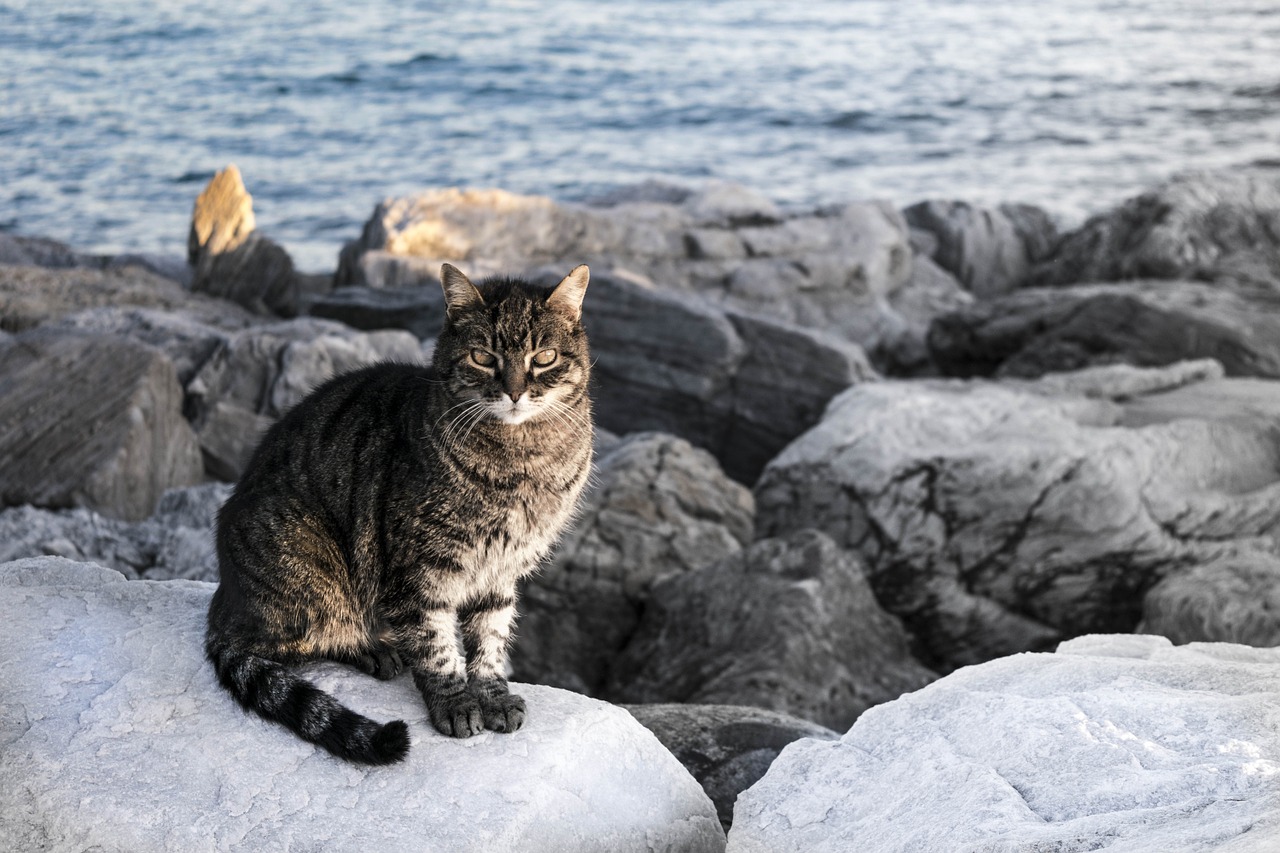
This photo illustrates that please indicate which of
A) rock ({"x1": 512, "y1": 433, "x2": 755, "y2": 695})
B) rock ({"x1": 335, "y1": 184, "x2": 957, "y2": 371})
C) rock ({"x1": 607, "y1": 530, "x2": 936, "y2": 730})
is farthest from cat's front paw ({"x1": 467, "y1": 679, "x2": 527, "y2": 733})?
rock ({"x1": 335, "y1": 184, "x2": 957, "y2": 371})

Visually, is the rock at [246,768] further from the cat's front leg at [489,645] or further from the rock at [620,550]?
the rock at [620,550]

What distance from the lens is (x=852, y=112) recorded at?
23.0 meters

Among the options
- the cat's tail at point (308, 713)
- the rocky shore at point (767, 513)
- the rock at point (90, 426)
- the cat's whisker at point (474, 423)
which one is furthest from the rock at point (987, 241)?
the cat's tail at point (308, 713)

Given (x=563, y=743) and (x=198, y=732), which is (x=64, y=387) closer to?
(x=198, y=732)

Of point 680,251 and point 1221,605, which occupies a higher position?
point 680,251

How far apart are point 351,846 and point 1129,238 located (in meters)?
12.6

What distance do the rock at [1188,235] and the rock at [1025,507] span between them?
4.89 metres

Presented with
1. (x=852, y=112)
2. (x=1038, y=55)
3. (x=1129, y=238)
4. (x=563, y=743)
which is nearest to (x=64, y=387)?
(x=563, y=743)

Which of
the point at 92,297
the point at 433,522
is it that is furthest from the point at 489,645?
the point at 92,297

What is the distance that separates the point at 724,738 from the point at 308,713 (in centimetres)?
205

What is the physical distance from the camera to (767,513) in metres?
9.03

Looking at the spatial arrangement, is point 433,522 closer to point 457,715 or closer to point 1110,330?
point 457,715

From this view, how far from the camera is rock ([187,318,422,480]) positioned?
348 inches

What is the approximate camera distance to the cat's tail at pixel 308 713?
13.7 feet
